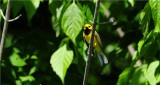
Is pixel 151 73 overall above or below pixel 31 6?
below

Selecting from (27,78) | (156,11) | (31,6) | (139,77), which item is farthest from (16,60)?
(156,11)

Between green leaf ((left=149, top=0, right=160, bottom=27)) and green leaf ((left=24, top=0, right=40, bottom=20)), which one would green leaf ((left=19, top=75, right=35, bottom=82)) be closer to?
green leaf ((left=24, top=0, right=40, bottom=20))

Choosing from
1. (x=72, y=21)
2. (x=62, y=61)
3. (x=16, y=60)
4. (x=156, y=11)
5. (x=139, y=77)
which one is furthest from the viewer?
(x=16, y=60)

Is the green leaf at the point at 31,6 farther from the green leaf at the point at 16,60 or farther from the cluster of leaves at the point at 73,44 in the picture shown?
the green leaf at the point at 16,60

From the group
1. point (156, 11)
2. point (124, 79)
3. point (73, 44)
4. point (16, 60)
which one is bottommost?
point (124, 79)

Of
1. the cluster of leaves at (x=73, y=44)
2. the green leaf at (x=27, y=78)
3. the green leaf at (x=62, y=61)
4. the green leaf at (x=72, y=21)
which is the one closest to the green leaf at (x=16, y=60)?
the cluster of leaves at (x=73, y=44)

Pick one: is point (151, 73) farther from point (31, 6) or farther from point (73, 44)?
point (31, 6)

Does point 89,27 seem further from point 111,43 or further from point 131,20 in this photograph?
point 111,43
